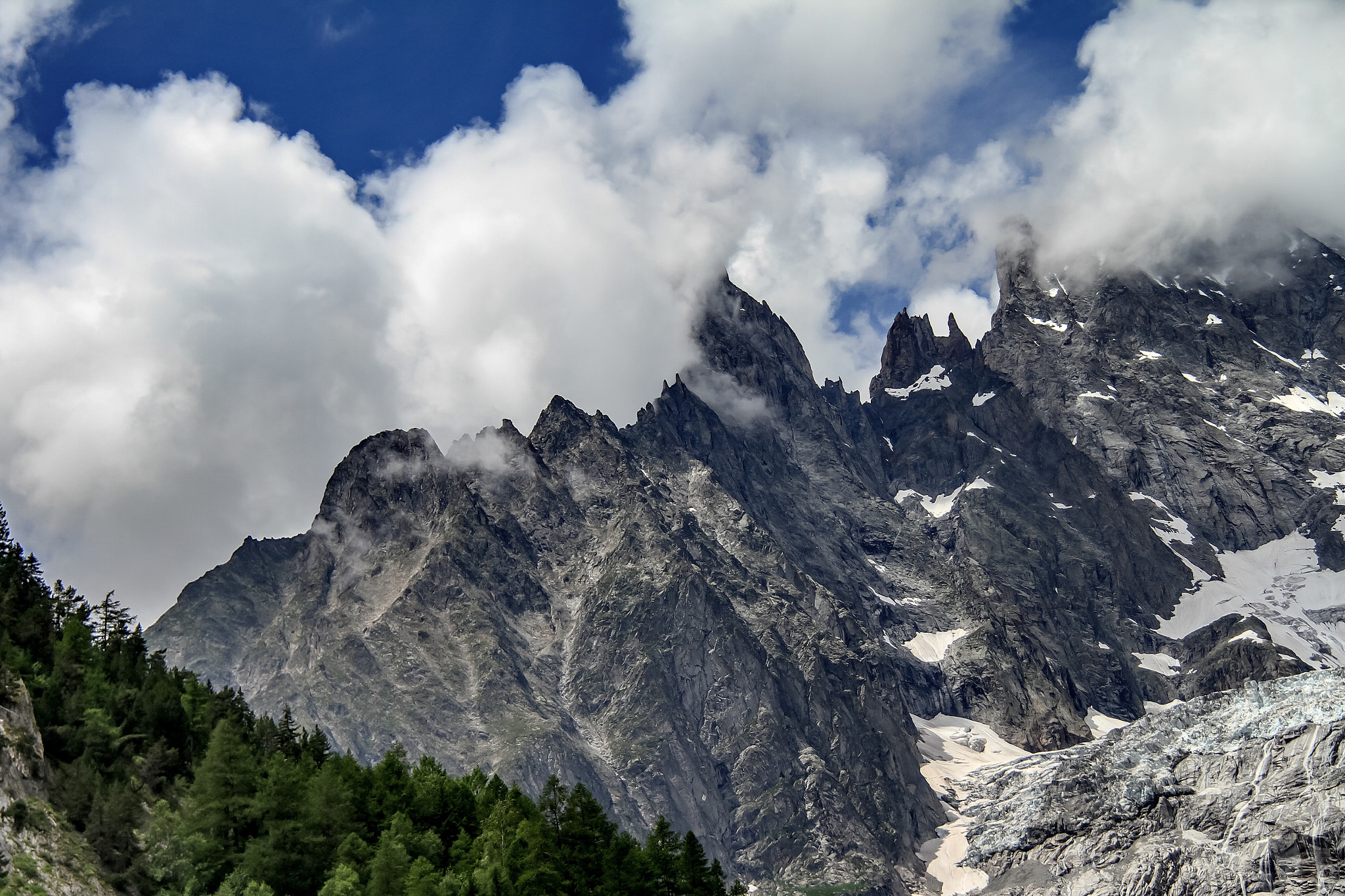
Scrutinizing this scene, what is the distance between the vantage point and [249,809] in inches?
3322

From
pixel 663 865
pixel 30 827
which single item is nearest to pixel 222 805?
pixel 30 827

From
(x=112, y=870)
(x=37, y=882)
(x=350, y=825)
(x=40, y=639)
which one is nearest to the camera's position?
(x=37, y=882)

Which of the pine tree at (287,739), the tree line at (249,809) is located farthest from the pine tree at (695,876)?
the pine tree at (287,739)

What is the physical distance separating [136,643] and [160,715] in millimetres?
23394

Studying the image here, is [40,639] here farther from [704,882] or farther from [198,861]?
[704,882]

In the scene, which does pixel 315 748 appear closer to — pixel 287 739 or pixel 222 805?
pixel 287 739

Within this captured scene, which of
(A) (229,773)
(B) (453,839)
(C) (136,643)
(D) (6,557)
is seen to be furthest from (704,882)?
(D) (6,557)

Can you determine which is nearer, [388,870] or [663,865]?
[388,870]

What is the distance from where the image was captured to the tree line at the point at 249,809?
3155 inches

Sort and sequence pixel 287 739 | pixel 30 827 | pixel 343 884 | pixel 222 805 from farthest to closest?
pixel 287 739, pixel 222 805, pixel 343 884, pixel 30 827

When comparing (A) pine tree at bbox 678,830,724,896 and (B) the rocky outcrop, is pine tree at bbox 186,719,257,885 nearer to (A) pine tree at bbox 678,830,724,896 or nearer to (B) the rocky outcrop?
(B) the rocky outcrop

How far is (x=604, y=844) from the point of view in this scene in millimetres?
104438

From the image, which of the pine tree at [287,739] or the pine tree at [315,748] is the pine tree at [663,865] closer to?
the pine tree at [315,748]

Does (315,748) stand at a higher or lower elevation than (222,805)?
higher
